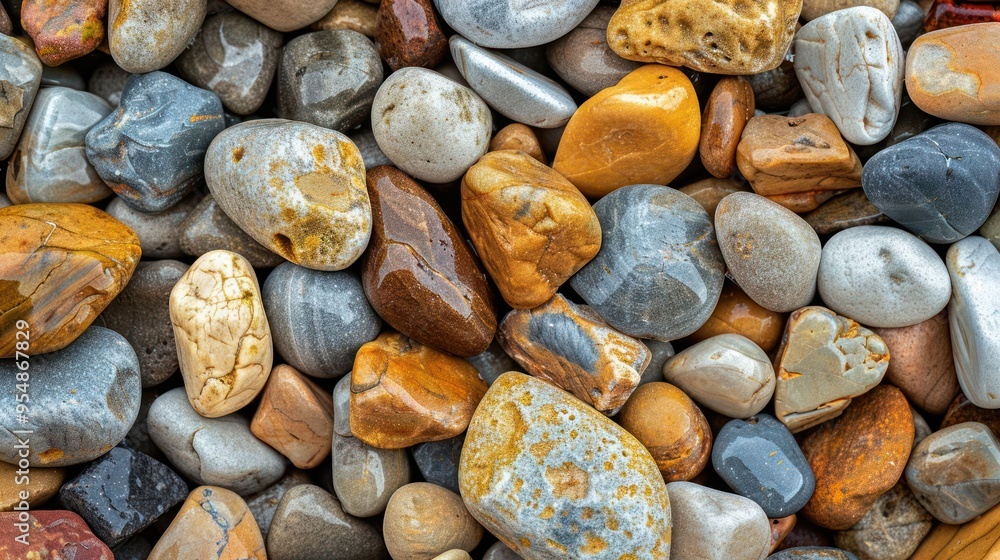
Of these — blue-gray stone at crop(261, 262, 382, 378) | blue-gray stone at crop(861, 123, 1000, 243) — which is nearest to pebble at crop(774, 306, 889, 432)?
blue-gray stone at crop(861, 123, 1000, 243)

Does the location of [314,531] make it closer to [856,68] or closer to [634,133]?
[634,133]

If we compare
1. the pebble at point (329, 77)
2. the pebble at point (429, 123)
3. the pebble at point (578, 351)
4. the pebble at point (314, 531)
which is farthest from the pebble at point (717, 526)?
the pebble at point (329, 77)

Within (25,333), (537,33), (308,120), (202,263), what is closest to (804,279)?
(537,33)

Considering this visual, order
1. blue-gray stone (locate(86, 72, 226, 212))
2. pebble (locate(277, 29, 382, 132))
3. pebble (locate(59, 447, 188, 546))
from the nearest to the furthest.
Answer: pebble (locate(59, 447, 188, 546)), blue-gray stone (locate(86, 72, 226, 212)), pebble (locate(277, 29, 382, 132))

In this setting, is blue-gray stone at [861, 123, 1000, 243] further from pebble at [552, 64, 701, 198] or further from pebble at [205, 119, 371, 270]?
pebble at [205, 119, 371, 270]

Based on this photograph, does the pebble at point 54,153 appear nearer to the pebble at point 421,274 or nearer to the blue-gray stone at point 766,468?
the pebble at point 421,274

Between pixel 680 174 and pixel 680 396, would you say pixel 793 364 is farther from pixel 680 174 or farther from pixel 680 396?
pixel 680 174

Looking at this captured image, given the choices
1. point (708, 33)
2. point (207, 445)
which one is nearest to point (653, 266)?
point (708, 33)
